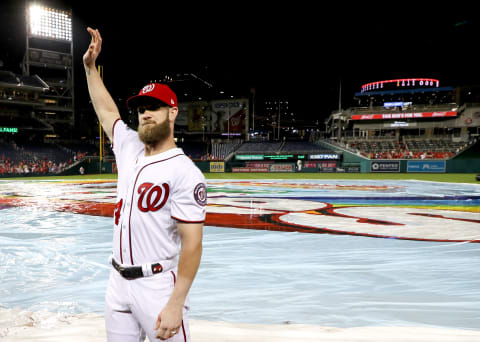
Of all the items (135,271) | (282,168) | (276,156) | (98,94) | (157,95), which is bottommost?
(282,168)

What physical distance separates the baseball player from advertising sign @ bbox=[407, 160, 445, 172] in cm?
4394

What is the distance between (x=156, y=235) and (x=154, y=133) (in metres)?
0.59

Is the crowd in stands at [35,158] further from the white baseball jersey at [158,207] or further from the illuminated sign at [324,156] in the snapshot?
the white baseball jersey at [158,207]

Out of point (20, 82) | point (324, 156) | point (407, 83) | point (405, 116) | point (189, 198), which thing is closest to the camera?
point (189, 198)

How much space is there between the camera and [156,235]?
1963 millimetres

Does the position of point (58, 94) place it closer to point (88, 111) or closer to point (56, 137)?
point (56, 137)

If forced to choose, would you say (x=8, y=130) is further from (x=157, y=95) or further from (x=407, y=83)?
(x=407, y=83)

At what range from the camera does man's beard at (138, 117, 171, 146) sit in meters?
2.09

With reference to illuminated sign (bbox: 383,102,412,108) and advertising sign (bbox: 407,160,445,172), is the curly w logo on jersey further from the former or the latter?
illuminated sign (bbox: 383,102,412,108)

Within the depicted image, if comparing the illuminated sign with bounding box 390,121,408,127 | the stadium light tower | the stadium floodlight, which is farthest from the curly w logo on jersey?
the stadium floodlight

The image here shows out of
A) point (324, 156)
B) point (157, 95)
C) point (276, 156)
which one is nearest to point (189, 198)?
point (157, 95)

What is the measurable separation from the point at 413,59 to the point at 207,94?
126ft

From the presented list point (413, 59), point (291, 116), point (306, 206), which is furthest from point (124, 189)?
point (291, 116)

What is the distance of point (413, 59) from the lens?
211 feet
